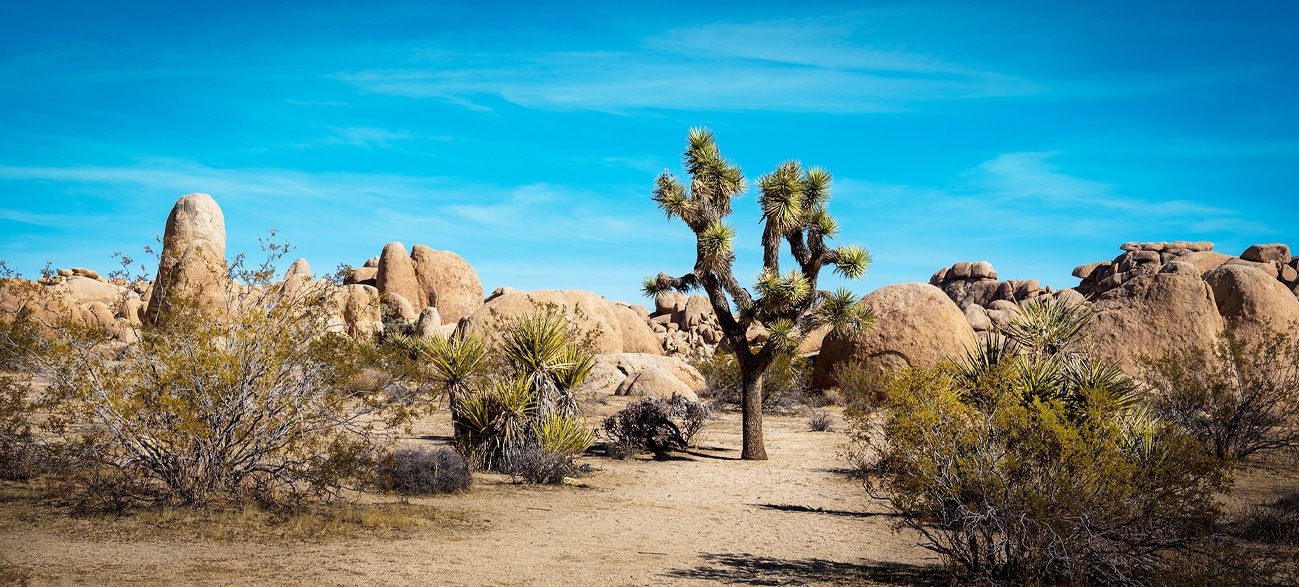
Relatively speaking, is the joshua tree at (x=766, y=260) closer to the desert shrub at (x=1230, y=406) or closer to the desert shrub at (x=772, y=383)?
the desert shrub at (x=1230, y=406)

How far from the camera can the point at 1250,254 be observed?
5162 centimetres

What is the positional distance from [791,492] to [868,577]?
497 centimetres

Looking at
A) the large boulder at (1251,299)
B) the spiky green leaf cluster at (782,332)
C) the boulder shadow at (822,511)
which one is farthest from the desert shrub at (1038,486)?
the large boulder at (1251,299)

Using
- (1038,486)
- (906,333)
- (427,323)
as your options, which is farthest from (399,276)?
(1038,486)

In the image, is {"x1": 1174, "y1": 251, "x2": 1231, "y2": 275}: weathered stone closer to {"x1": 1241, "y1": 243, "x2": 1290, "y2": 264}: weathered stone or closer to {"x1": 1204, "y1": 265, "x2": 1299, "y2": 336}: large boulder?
{"x1": 1241, "y1": 243, "x2": 1290, "y2": 264}: weathered stone

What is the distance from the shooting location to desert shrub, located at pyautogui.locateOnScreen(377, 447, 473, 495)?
1159 centimetres

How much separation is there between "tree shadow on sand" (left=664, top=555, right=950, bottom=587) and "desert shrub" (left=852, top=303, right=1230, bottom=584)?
2.10 feet

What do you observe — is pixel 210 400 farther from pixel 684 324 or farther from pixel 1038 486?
pixel 684 324

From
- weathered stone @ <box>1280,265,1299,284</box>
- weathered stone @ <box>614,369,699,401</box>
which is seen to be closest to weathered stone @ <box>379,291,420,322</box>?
weathered stone @ <box>614,369,699,401</box>

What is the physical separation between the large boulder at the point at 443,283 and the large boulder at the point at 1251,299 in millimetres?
40009

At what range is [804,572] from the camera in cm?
784

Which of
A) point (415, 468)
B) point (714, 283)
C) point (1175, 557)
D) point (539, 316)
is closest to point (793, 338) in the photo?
point (714, 283)

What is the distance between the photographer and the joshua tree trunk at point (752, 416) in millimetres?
15664

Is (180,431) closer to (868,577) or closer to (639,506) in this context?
(639,506)
